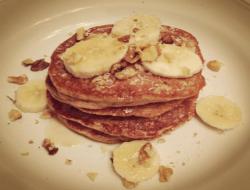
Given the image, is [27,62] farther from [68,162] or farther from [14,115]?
[68,162]

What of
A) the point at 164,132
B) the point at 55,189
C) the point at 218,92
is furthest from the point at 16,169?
the point at 218,92

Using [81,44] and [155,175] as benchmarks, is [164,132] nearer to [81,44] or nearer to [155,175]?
[155,175]

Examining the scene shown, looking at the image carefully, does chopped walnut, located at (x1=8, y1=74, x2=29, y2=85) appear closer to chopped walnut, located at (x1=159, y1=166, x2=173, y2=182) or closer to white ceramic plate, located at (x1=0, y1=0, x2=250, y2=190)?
white ceramic plate, located at (x1=0, y1=0, x2=250, y2=190)

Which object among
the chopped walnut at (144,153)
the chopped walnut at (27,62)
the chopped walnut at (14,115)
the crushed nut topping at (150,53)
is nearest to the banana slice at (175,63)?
the crushed nut topping at (150,53)

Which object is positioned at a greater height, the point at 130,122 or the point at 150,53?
the point at 150,53

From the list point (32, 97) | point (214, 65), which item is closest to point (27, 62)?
point (32, 97)

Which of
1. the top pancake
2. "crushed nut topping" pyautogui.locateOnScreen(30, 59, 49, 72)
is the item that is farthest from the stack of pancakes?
"crushed nut topping" pyautogui.locateOnScreen(30, 59, 49, 72)
